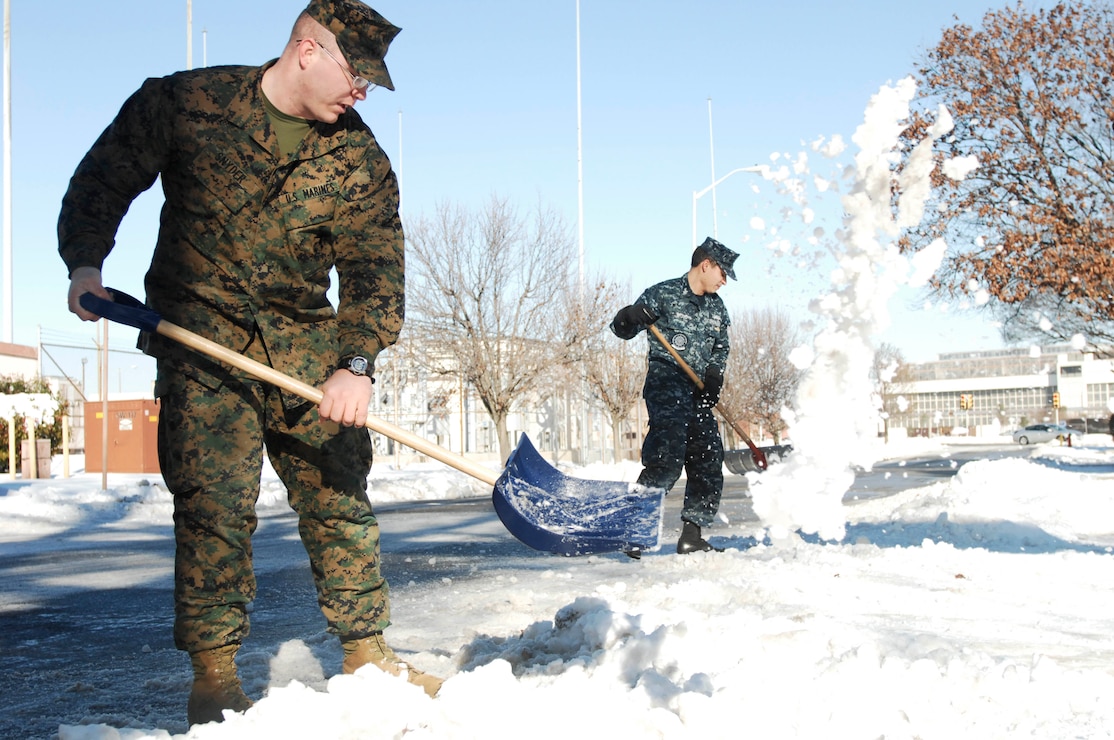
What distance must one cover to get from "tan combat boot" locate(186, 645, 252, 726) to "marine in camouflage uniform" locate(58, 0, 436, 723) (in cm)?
4

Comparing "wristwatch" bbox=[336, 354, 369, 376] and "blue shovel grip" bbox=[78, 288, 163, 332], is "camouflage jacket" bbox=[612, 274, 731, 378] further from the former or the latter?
"blue shovel grip" bbox=[78, 288, 163, 332]

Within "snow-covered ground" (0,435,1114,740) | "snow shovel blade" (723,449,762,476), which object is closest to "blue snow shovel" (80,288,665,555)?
"snow-covered ground" (0,435,1114,740)

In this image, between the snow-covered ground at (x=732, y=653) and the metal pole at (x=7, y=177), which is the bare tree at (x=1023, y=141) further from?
the metal pole at (x=7, y=177)

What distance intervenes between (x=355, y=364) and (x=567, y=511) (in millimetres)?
1087

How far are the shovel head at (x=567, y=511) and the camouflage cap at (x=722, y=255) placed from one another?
2.40 meters

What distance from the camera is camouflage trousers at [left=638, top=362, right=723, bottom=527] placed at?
5.78 meters

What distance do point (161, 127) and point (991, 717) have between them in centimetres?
258

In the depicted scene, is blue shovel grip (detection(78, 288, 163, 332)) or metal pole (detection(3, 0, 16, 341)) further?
metal pole (detection(3, 0, 16, 341))

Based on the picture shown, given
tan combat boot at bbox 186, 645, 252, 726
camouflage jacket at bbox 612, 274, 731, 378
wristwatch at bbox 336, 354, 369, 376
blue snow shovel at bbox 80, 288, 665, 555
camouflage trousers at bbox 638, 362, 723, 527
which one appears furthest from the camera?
camouflage jacket at bbox 612, 274, 731, 378

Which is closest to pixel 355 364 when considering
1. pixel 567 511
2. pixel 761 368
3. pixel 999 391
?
pixel 567 511

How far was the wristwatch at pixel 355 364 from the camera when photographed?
2.75 meters

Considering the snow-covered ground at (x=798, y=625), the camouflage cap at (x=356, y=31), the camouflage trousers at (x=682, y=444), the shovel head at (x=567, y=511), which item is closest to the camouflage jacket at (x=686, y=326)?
the camouflage trousers at (x=682, y=444)

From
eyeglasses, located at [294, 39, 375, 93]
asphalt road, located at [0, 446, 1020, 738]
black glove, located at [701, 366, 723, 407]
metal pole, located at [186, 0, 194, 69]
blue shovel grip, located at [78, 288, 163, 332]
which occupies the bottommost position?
asphalt road, located at [0, 446, 1020, 738]

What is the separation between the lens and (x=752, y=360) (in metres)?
38.5
